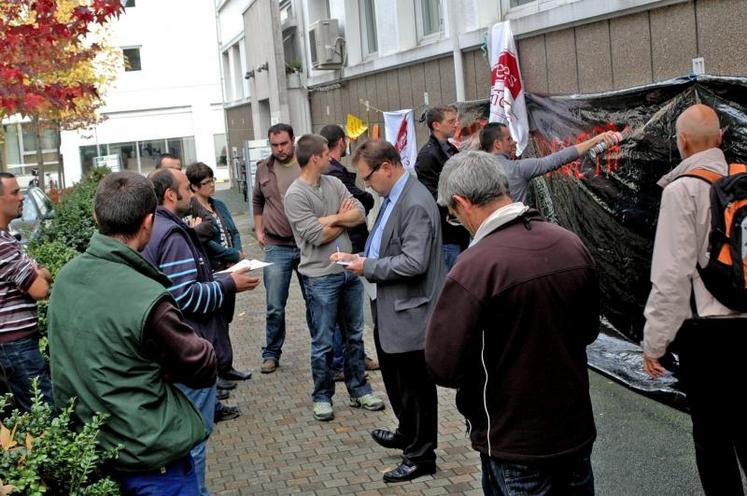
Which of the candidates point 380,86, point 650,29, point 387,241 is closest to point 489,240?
point 387,241

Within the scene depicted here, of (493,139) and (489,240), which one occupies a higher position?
(493,139)

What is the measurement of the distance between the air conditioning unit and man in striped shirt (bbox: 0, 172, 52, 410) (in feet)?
38.8

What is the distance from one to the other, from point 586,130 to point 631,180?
2.70 ft

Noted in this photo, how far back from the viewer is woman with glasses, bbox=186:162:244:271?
704cm

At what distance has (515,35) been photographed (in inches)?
386

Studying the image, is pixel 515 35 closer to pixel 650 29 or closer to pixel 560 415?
pixel 650 29

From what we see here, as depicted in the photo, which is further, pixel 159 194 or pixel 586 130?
pixel 586 130

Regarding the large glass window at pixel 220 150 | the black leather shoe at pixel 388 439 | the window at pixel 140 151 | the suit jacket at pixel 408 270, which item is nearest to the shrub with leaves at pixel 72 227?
the black leather shoe at pixel 388 439

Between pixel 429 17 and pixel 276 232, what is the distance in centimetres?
659

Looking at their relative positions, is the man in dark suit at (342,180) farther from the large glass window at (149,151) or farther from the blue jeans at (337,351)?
the large glass window at (149,151)

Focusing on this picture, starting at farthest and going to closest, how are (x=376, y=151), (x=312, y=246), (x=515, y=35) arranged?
(x=515, y=35) → (x=312, y=246) → (x=376, y=151)

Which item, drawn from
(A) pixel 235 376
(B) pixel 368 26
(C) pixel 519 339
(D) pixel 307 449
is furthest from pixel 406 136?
(C) pixel 519 339

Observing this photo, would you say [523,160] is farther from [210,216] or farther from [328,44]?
[328,44]

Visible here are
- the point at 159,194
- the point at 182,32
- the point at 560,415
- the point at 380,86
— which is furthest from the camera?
the point at 182,32
